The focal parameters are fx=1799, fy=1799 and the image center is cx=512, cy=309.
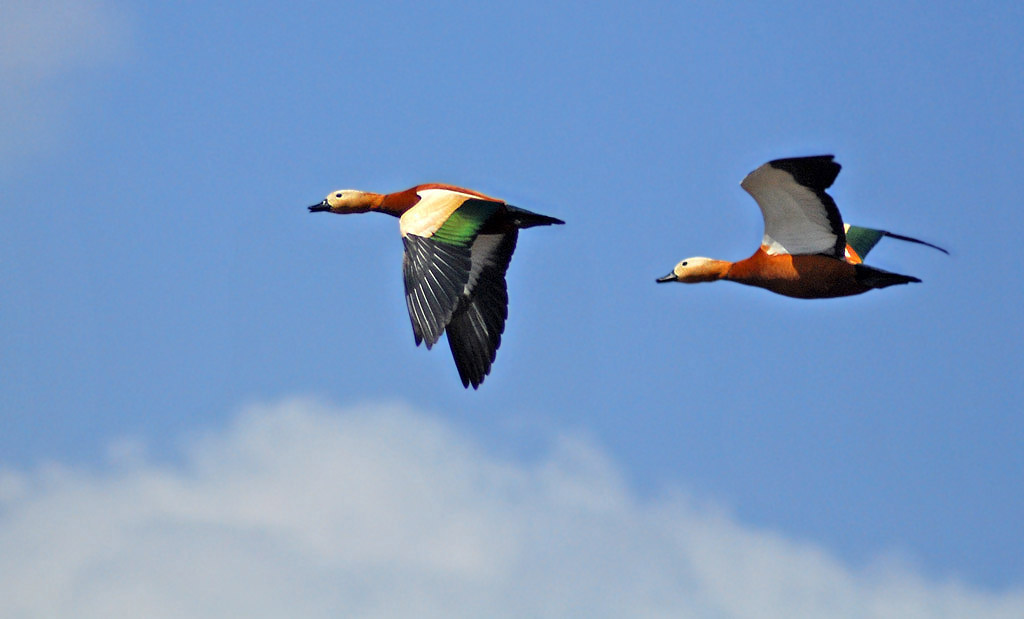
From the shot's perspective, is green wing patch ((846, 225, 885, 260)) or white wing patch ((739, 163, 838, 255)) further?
green wing patch ((846, 225, 885, 260))

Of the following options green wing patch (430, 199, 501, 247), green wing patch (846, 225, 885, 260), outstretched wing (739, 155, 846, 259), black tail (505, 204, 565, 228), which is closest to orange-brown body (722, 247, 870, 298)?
outstretched wing (739, 155, 846, 259)

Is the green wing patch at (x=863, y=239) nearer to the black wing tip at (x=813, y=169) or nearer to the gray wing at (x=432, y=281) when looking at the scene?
the black wing tip at (x=813, y=169)

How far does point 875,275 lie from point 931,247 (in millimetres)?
1200

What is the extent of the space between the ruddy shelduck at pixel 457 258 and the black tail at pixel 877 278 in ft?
14.1

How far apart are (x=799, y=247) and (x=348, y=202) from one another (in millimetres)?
7023

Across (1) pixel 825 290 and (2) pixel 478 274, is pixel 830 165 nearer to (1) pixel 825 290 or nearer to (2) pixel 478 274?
(1) pixel 825 290

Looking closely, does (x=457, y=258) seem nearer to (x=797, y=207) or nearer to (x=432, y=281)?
(x=432, y=281)

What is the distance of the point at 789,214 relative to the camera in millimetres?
21328

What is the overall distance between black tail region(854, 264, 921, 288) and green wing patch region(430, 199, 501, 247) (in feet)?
15.8

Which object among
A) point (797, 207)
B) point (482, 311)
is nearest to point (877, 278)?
point (797, 207)

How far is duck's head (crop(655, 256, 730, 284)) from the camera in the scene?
22.1 meters

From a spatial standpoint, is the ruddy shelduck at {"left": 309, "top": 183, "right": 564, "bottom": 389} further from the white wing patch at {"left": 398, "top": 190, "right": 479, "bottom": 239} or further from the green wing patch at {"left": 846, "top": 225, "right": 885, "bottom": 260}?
the green wing patch at {"left": 846, "top": 225, "right": 885, "bottom": 260}

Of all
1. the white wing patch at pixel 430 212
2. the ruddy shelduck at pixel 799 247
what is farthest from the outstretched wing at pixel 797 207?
the white wing patch at pixel 430 212

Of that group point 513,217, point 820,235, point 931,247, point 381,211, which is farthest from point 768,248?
point 381,211
